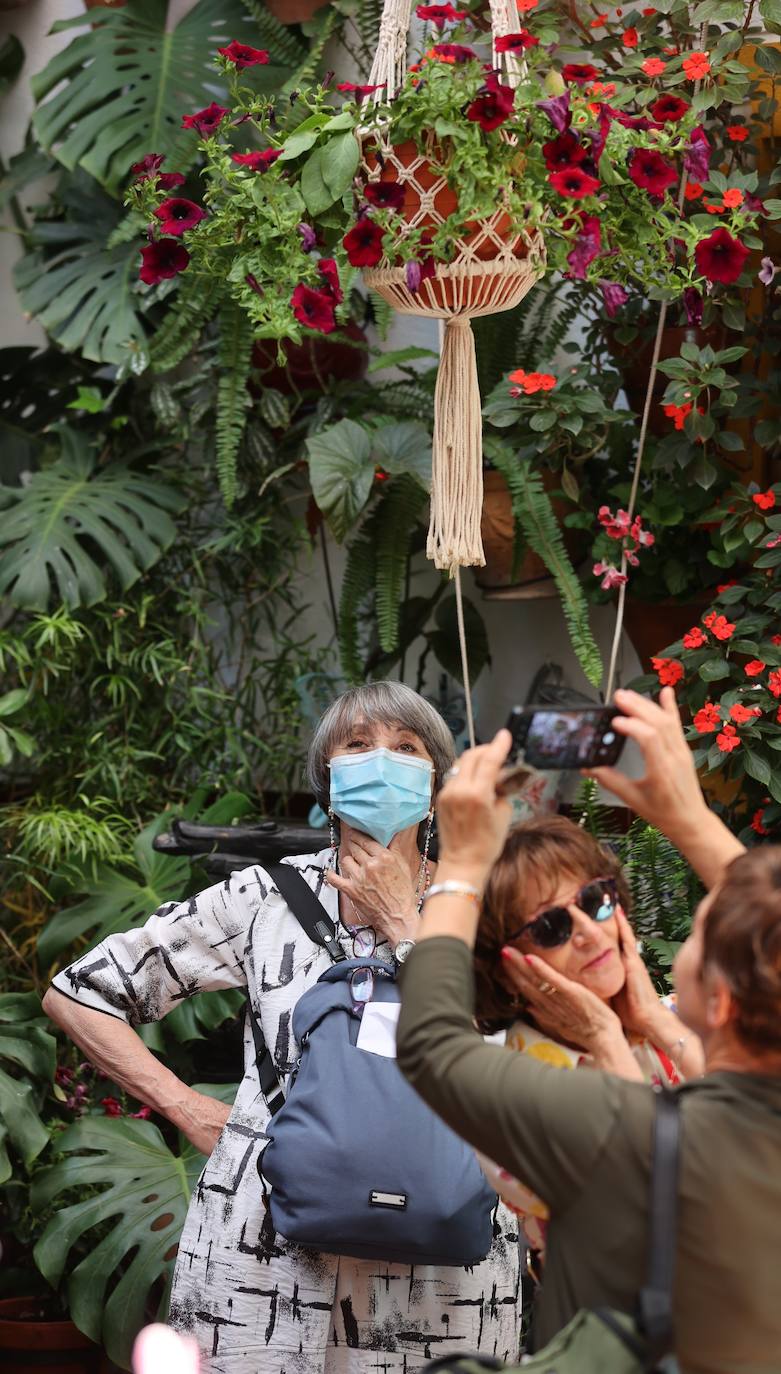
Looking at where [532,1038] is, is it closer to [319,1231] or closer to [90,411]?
[319,1231]

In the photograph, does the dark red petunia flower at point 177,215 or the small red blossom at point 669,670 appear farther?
the small red blossom at point 669,670

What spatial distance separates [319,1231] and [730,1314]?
0.78m

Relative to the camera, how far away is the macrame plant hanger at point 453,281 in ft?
5.94

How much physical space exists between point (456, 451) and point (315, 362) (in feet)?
4.96

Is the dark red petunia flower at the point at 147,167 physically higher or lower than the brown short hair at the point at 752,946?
higher

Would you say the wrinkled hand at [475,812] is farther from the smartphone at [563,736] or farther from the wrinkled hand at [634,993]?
the wrinkled hand at [634,993]

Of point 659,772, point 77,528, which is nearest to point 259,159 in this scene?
point 659,772

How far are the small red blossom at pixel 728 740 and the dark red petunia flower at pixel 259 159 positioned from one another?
1282 millimetres

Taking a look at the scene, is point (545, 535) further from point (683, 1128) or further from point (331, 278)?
point (683, 1128)

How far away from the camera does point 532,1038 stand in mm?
1373

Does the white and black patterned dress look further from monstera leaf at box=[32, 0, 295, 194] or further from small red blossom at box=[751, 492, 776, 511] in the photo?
monstera leaf at box=[32, 0, 295, 194]

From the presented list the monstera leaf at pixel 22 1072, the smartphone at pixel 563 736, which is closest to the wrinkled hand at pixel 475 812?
the smartphone at pixel 563 736

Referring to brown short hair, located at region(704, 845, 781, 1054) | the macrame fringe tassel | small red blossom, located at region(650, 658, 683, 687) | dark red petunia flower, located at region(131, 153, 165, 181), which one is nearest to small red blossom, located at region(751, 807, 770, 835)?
small red blossom, located at region(650, 658, 683, 687)

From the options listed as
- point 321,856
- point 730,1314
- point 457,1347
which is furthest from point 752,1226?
point 321,856
